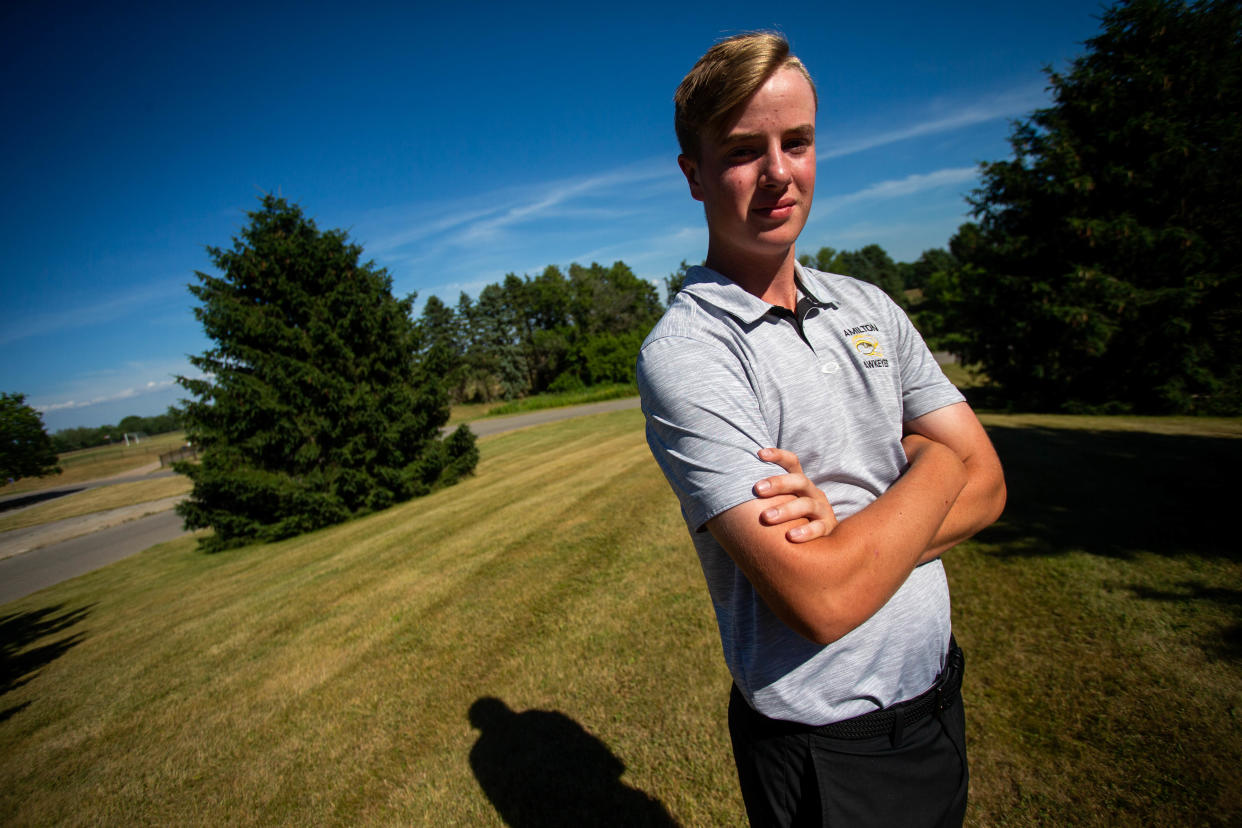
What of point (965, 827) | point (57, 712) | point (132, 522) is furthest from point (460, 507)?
point (132, 522)

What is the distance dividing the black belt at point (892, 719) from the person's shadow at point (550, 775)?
83.7 inches

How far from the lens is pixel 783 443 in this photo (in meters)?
1.29

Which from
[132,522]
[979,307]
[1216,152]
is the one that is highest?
[1216,152]

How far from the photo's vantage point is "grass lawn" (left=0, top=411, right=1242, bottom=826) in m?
2.92

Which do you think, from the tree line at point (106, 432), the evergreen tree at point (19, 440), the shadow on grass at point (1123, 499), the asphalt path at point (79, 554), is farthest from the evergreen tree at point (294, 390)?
the tree line at point (106, 432)

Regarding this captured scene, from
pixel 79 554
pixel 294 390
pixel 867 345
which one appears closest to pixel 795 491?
pixel 867 345

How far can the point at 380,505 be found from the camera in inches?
491

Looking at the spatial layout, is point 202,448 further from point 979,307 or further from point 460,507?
point 979,307

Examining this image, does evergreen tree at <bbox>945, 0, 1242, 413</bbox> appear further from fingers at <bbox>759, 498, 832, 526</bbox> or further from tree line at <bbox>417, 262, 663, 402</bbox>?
tree line at <bbox>417, 262, 663, 402</bbox>

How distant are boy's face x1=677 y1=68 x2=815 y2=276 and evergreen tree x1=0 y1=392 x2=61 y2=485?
758 inches

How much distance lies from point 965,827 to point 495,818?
Result: 2.48 meters

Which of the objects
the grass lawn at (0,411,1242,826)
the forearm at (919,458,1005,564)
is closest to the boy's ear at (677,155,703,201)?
the forearm at (919,458,1005,564)

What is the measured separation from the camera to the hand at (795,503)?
1.09 metres

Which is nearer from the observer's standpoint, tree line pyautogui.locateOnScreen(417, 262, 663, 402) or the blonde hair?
the blonde hair
